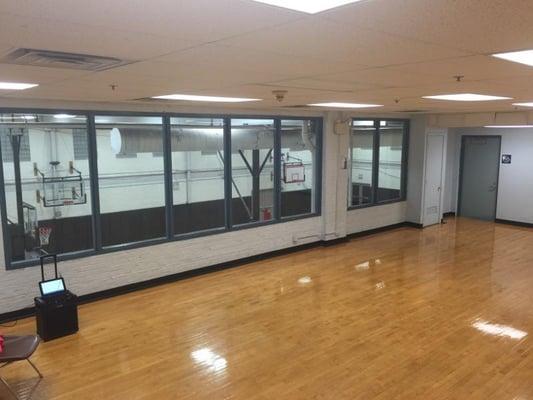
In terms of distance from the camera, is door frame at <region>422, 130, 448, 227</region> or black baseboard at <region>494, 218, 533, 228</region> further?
black baseboard at <region>494, 218, 533, 228</region>

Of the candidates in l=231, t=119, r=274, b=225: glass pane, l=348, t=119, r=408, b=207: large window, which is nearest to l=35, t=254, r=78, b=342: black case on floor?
l=231, t=119, r=274, b=225: glass pane

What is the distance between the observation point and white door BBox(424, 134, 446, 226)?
30.2 feet

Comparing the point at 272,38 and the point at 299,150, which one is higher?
the point at 272,38

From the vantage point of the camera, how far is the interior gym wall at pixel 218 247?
4.98 metres

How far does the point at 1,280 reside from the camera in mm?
4801

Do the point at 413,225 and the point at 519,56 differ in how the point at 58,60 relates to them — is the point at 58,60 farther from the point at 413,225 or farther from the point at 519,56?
the point at 413,225

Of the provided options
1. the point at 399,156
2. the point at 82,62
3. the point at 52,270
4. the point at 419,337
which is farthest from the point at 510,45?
the point at 399,156

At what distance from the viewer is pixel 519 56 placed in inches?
83.5

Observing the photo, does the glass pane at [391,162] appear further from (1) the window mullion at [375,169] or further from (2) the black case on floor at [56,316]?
(2) the black case on floor at [56,316]

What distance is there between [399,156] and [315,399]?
23.2ft

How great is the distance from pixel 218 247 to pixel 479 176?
6.77 meters

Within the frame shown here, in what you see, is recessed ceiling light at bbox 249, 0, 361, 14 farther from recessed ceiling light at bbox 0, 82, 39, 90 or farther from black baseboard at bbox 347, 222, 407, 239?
black baseboard at bbox 347, 222, 407, 239

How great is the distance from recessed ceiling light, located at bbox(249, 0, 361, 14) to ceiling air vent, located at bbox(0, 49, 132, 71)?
1.18m

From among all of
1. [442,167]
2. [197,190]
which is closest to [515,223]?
[442,167]
